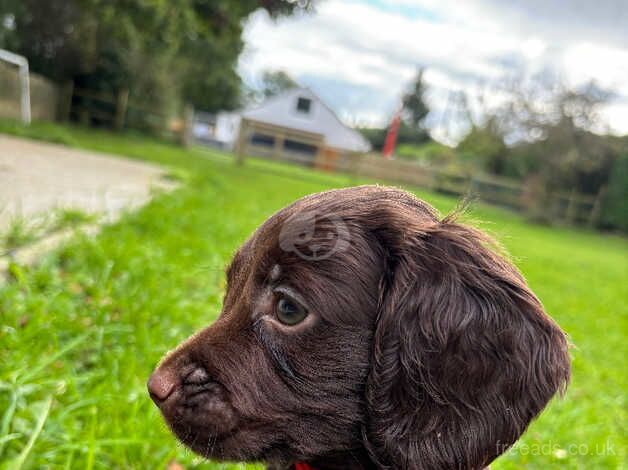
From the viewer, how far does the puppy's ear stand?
1.37m

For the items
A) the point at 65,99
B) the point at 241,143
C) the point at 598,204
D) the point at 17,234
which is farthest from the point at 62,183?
the point at 598,204

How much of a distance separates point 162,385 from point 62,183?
5246mm

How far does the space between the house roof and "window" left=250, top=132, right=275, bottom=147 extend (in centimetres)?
55

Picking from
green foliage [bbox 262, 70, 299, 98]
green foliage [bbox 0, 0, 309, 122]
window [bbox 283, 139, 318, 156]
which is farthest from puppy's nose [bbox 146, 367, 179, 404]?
green foliage [bbox 262, 70, 299, 98]

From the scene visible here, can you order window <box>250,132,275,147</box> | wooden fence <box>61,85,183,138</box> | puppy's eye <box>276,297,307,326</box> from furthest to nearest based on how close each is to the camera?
1. wooden fence <box>61,85,183,138</box>
2. window <box>250,132,275,147</box>
3. puppy's eye <box>276,297,307,326</box>

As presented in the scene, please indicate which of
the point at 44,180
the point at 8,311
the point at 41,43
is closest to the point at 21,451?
the point at 8,311

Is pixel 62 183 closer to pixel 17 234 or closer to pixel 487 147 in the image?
pixel 17 234

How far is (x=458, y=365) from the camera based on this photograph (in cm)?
138

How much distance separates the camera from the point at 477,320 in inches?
54.6

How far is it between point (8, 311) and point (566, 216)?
25.1 m

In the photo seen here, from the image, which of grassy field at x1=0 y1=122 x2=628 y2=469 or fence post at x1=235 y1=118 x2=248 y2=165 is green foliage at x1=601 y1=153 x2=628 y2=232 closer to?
fence post at x1=235 y1=118 x2=248 y2=165

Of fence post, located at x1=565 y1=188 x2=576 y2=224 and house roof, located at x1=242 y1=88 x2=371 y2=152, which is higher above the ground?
house roof, located at x1=242 y1=88 x2=371 y2=152

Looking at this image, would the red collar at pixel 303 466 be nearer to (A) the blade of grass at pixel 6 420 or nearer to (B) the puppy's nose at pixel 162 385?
(B) the puppy's nose at pixel 162 385

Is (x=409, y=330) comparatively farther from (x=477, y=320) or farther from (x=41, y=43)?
(x=41, y=43)
